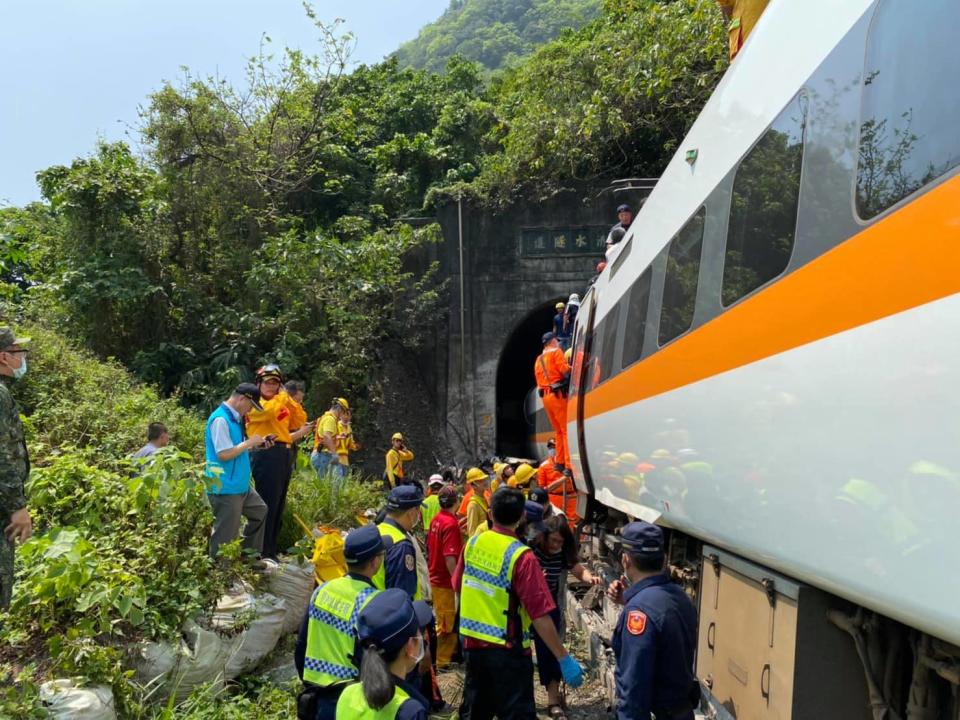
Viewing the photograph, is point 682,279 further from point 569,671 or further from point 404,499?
point 569,671

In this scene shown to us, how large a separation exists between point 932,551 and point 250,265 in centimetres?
1715

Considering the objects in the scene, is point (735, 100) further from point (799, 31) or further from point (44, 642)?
point (44, 642)

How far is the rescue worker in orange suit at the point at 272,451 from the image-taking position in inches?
272

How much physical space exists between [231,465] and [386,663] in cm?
376

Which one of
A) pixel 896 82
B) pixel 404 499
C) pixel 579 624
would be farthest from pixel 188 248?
pixel 896 82

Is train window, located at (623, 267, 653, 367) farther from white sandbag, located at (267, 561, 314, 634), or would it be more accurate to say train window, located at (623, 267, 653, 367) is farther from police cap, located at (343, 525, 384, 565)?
white sandbag, located at (267, 561, 314, 634)

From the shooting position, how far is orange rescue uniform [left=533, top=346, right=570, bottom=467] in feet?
33.7

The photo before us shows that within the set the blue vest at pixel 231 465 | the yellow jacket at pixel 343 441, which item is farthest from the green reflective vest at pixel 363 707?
the yellow jacket at pixel 343 441

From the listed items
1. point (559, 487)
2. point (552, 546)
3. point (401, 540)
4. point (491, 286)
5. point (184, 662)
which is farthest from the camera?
point (491, 286)

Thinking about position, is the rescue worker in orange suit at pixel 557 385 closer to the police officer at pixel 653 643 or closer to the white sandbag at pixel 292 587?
the white sandbag at pixel 292 587

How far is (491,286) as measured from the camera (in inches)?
725

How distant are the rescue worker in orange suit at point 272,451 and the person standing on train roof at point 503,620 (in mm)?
3034

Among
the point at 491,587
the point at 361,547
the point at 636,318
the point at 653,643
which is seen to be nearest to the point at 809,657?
the point at 653,643

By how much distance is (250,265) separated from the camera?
17.7 metres
